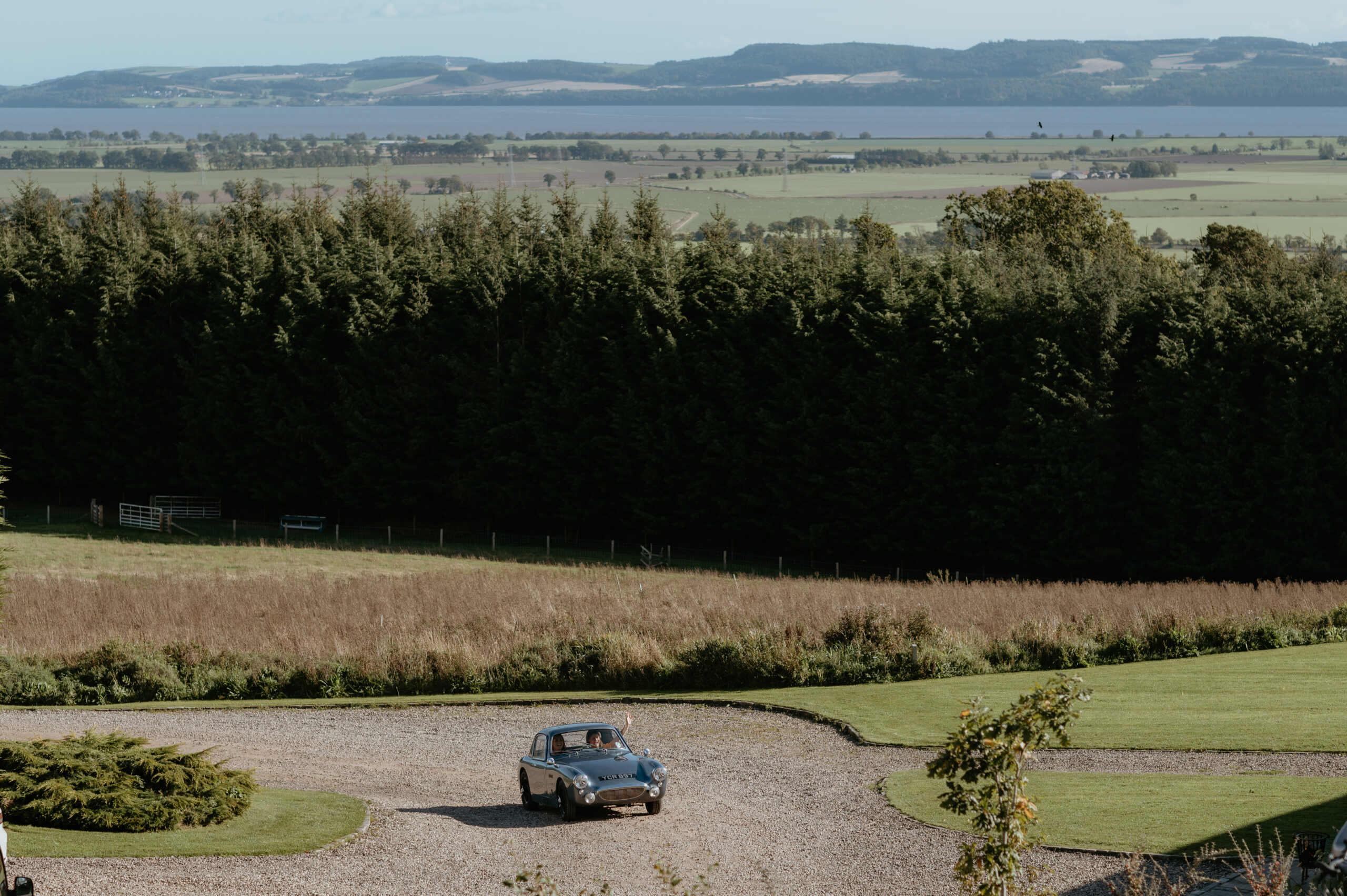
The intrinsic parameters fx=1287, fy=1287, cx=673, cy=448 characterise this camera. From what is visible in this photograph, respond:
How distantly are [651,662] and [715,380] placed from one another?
951 inches

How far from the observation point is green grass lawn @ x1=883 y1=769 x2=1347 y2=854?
1543 centimetres

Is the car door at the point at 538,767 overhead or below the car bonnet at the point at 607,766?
below

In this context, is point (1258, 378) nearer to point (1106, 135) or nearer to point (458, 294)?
point (458, 294)

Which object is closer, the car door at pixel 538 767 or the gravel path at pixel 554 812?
the gravel path at pixel 554 812

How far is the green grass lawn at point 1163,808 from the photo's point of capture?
50.6ft

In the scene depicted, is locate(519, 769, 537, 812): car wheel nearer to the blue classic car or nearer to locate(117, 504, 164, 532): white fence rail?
the blue classic car

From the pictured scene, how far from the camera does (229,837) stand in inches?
Result: 624

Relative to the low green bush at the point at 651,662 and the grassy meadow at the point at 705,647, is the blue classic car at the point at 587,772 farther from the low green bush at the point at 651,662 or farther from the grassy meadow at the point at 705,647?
the low green bush at the point at 651,662

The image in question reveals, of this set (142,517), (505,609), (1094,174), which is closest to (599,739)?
(505,609)

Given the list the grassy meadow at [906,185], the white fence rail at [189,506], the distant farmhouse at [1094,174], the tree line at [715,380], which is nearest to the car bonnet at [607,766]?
the tree line at [715,380]

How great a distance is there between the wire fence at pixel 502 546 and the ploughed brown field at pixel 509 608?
7.05 m

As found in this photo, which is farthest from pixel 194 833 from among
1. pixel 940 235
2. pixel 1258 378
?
pixel 940 235

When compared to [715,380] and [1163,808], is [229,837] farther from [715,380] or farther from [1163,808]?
[715,380]

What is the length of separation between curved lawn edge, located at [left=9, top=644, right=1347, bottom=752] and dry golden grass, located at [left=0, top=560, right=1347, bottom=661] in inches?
93.2
